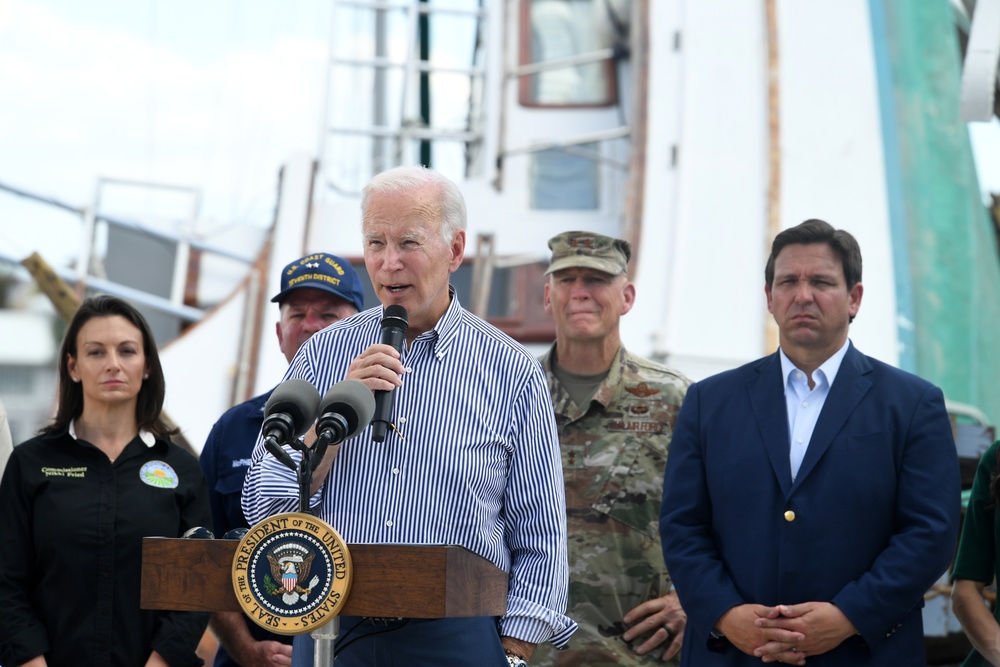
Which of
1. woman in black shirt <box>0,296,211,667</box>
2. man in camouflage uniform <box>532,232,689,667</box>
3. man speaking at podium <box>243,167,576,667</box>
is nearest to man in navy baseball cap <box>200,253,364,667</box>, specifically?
woman in black shirt <box>0,296,211,667</box>

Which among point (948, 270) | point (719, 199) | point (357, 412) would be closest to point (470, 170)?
point (719, 199)

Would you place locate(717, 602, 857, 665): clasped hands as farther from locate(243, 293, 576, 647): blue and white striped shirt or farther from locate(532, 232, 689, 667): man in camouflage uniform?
locate(532, 232, 689, 667): man in camouflage uniform

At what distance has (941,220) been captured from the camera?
669 cm

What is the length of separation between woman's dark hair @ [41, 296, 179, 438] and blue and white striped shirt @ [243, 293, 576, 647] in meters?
0.87

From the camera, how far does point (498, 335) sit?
219cm

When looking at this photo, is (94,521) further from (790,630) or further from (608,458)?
(790,630)

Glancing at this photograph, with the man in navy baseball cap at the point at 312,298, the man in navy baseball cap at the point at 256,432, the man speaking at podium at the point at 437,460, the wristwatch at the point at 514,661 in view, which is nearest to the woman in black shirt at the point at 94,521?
the man in navy baseball cap at the point at 256,432

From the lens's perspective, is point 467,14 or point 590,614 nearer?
point 590,614

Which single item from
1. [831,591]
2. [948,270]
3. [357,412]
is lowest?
[831,591]

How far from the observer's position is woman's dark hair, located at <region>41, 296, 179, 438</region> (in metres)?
2.88

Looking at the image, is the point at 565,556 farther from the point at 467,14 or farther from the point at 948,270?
the point at 467,14

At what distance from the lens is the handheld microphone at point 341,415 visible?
5.54 ft

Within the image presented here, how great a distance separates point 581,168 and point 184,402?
10.1 ft

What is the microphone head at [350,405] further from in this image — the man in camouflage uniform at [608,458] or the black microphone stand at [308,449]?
the man in camouflage uniform at [608,458]
